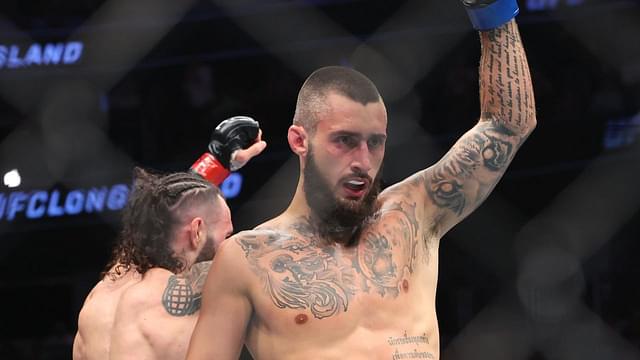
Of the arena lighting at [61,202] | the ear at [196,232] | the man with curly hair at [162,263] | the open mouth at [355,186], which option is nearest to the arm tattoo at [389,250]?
the open mouth at [355,186]

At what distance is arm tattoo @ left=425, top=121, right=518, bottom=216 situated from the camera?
2.02 metres

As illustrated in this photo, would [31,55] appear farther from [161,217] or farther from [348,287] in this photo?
[348,287]

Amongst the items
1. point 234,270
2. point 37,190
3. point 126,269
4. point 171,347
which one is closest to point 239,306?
point 234,270

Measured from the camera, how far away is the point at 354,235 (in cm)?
198

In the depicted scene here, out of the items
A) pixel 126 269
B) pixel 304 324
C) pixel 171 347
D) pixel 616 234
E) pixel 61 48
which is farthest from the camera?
pixel 616 234

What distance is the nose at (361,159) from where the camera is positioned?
6.23 ft

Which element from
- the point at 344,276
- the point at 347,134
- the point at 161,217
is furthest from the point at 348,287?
the point at 161,217

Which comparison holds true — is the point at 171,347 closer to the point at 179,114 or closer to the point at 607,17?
the point at 179,114

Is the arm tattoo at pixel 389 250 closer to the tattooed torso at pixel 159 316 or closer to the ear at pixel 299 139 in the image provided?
the ear at pixel 299 139

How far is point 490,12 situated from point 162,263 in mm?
977

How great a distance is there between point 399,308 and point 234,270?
27cm

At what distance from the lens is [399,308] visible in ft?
6.29

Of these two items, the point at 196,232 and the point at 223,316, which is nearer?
the point at 223,316

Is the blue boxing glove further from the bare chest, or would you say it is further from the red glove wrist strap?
the red glove wrist strap
